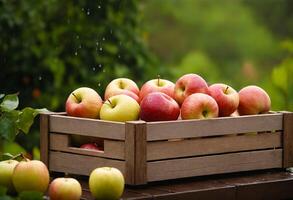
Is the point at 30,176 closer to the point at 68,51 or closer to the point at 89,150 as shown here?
the point at 89,150

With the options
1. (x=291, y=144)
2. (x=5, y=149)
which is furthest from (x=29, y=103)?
(x=291, y=144)

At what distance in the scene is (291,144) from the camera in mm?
2852

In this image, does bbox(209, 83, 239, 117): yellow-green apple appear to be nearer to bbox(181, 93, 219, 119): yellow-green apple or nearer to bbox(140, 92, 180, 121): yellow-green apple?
bbox(181, 93, 219, 119): yellow-green apple

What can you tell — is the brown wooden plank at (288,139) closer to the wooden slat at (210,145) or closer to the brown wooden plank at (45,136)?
the wooden slat at (210,145)

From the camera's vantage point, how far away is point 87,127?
2.58 m

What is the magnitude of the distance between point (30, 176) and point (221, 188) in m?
0.54

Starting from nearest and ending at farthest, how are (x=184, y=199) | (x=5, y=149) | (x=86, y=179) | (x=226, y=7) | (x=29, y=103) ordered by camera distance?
(x=184, y=199)
(x=86, y=179)
(x=5, y=149)
(x=29, y=103)
(x=226, y=7)

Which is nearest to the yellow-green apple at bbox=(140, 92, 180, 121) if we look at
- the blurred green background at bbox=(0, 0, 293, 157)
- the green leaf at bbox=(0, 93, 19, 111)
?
the green leaf at bbox=(0, 93, 19, 111)

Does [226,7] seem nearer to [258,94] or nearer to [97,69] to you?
[97,69]

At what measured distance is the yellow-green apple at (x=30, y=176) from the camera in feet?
7.74

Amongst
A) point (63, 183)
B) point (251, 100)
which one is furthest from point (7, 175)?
point (251, 100)

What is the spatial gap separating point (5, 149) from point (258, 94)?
2092mm

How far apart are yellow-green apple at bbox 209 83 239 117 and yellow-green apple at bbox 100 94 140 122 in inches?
10.8

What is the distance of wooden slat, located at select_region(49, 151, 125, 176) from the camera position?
253 centimetres
